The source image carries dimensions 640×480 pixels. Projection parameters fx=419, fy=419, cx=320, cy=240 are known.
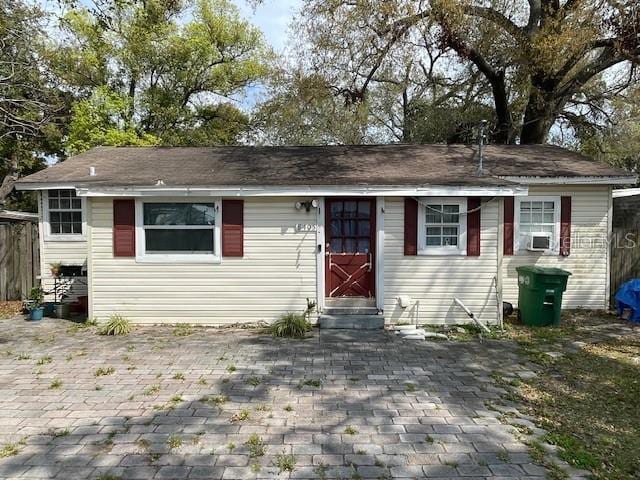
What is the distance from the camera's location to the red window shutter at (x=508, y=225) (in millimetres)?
9211

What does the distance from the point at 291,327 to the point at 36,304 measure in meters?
5.49

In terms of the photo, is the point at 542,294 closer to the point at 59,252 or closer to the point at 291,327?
the point at 291,327

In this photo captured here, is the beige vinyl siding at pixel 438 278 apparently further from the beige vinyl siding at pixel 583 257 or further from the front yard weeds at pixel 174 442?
the front yard weeds at pixel 174 442

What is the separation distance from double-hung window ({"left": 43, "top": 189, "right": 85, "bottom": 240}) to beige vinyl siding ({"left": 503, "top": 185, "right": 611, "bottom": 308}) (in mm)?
9826

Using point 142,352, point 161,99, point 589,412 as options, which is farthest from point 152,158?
point 161,99

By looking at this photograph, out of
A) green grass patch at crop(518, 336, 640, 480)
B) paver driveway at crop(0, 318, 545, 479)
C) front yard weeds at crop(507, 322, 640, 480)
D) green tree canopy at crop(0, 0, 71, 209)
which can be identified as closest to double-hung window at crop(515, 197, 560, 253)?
front yard weeds at crop(507, 322, 640, 480)

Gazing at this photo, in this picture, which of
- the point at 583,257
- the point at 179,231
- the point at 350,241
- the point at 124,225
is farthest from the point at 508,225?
the point at 124,225

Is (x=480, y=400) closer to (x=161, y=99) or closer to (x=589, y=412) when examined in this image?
(x=589, y=412)

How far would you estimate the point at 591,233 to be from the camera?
9.35 metres

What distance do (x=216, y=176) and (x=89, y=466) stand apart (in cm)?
601

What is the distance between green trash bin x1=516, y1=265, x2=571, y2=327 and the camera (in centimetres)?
766

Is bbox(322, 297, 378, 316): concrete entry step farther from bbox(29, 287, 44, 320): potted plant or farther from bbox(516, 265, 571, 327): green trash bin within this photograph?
bbox(29, 287, 44, 320): potted plant

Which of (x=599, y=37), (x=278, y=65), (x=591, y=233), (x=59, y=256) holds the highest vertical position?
(x=278, y=65)

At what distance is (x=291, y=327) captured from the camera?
23.9ft
